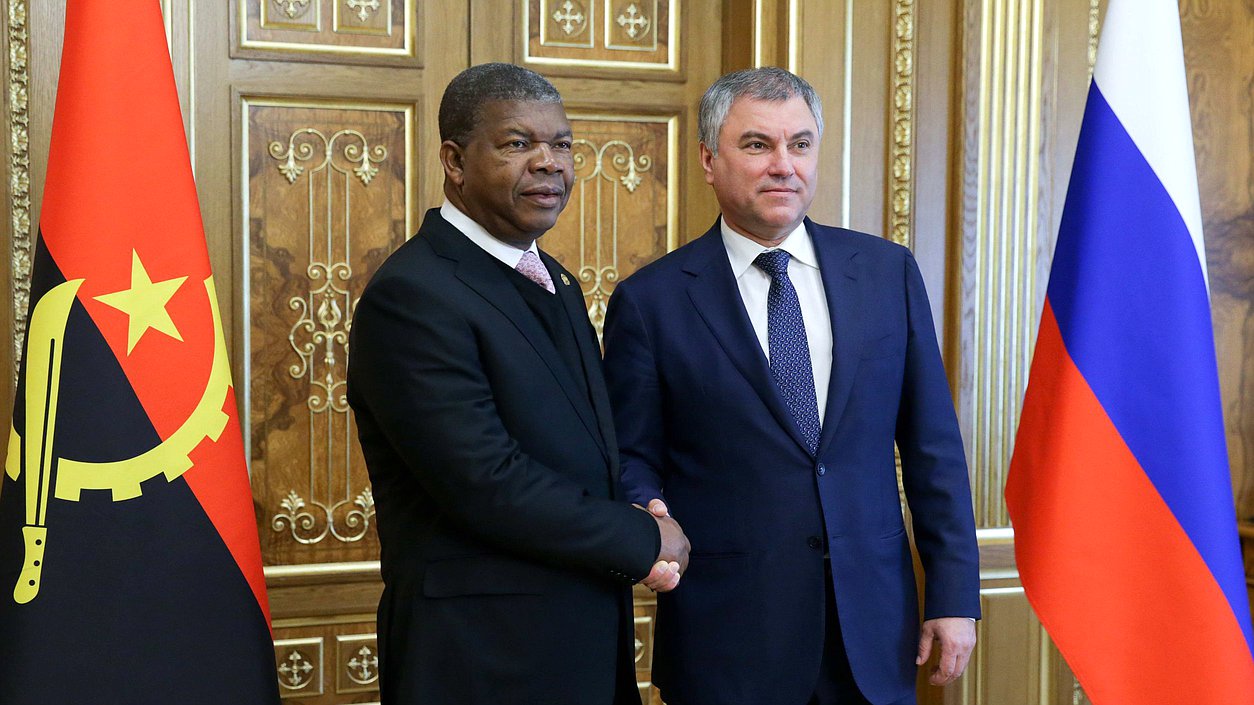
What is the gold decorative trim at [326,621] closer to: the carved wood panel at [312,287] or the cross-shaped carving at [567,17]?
the carved wood panel at [312,287]

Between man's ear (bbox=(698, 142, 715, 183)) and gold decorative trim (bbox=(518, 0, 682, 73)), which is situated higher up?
gold decorative trim (bbox=(518, 0, 682, 73))

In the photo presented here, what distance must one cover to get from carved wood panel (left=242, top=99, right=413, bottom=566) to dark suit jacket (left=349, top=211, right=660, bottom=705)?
4.51 feet

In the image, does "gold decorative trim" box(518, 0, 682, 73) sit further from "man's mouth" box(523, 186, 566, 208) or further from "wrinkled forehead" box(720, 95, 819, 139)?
"man's mouth" box(523, 186, 566, 208)

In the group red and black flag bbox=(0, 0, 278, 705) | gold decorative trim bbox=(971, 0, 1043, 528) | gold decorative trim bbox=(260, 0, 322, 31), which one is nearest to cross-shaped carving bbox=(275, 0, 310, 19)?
gold decorative trim bbox=(260, 0, 322, 31)

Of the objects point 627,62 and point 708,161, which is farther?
point 627,62

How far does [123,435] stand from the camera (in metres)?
1.98

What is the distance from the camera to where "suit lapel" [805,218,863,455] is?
6.56 ft

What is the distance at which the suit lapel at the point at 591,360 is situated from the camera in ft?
6.36

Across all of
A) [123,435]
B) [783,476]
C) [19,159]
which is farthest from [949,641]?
[19,159]

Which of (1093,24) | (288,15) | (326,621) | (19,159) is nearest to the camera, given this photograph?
(19,159)

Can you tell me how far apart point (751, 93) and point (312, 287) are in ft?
5.19

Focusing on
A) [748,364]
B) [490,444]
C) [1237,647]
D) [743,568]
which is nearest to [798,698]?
[743,568]

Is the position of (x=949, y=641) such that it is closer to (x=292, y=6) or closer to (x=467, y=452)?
(x=467, y=452)

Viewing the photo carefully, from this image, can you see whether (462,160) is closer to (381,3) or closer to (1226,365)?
(381,3)
